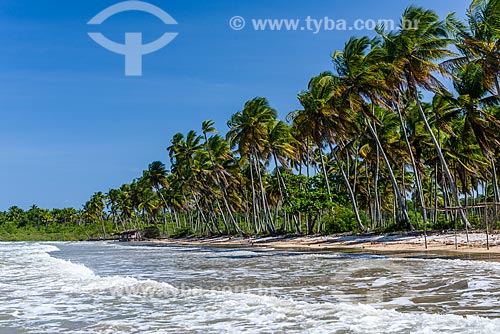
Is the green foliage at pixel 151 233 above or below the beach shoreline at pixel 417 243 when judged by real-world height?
above

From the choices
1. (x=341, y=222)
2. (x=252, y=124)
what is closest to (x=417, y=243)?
(x=341, y=222)

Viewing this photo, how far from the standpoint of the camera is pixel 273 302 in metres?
8.88

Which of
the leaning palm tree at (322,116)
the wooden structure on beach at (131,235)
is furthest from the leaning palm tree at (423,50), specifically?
the wooden structure on beach at (131,235)

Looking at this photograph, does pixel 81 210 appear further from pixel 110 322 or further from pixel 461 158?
pixel 110 322

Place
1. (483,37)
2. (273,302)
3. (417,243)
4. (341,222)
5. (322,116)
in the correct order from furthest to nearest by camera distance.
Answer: (341,222), (322,116), (417,243), (483,37), (273,302)

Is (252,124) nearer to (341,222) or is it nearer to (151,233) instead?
(341,222)

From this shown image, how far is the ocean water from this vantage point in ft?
22.7

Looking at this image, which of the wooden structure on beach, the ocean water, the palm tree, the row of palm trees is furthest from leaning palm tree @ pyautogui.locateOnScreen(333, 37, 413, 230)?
the wooden structure on beach

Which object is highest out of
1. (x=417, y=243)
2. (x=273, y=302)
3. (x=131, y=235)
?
(x=131, y=235)

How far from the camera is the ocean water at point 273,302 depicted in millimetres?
6906

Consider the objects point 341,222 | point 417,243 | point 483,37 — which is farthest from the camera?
point 341,222

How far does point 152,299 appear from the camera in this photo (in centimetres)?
1003

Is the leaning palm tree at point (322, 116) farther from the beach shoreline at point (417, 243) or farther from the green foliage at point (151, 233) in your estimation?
the green foliage at point (151, 233)

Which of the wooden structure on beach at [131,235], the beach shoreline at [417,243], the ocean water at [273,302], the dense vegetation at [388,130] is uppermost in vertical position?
the dense vegetation at [388,130]
